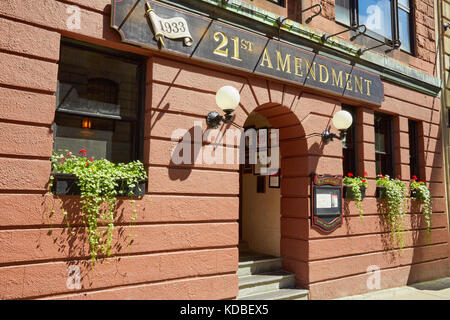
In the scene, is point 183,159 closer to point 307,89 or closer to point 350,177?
point 307,89

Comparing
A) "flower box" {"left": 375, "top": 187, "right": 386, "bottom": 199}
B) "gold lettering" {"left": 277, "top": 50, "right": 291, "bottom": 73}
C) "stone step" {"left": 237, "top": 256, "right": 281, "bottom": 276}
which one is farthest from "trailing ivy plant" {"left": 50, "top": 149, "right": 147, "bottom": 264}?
"flower box" {"left": 375, "top": 187, "right": 386, "bottom": 199}

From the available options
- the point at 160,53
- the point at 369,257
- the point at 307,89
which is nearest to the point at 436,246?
the point at 369,257

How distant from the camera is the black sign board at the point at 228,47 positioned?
5.02 meters

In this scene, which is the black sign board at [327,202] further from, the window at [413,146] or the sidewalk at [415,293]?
the window at [413,146]

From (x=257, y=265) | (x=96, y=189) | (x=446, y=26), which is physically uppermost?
(x=446, y=26)

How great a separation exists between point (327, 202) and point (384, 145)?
320cm

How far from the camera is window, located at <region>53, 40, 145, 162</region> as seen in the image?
4.79m

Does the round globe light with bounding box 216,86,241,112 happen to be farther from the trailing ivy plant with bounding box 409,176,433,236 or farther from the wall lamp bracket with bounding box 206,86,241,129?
the trailing ivy plant with bounding box 409,176,433,236

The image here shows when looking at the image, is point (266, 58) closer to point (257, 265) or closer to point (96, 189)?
point (96, 189)

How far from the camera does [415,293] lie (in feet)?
25.7

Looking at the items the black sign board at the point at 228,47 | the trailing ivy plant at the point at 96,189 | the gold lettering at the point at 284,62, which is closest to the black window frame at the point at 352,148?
the black sign board at the point at 228,47

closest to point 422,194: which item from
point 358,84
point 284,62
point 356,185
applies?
point 356,185

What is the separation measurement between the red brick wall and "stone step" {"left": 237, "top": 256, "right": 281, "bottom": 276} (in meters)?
0.35

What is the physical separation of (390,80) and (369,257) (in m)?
4.49
